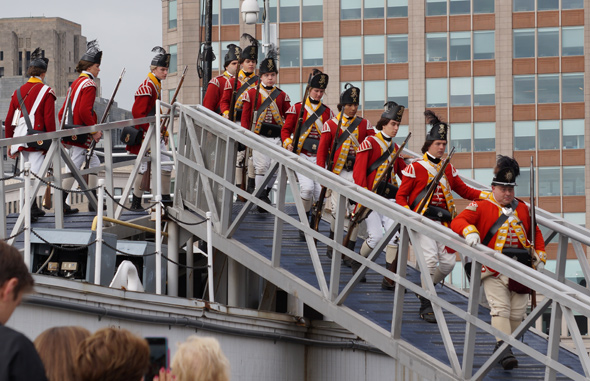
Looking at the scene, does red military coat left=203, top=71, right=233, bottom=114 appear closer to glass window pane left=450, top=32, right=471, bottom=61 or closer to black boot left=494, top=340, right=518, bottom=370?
black boot left=494, top=340, right=518, bottom=370

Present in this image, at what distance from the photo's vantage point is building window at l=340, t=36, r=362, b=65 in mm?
69938

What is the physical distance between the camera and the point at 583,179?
67.1 m

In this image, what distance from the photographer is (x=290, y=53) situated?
71188 millimetres

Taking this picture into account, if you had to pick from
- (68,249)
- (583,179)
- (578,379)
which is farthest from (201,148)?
(583,179)

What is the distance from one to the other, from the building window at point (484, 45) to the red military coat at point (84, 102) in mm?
55429

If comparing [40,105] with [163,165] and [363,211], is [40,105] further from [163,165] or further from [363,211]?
[363,211]

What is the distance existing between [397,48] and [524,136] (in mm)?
8509

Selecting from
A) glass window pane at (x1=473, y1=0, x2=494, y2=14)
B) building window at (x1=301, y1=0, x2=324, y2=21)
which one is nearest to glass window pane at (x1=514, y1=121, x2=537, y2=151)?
glass window pane at (x1=473, y1=0, x2=494, y2=14)

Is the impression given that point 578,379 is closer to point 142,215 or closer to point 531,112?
point 142,215

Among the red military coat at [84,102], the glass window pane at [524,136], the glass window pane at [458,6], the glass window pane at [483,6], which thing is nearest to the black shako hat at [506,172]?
the red military coat at [84,102]

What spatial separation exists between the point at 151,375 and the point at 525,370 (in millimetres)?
3407

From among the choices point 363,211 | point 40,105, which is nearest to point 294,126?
point 363,211

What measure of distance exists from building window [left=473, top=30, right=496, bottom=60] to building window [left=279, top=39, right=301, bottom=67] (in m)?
9.83

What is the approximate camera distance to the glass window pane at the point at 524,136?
67625 millimetres
